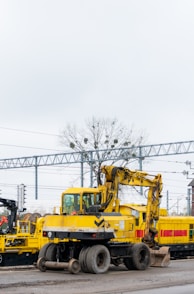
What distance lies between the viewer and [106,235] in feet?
72.2

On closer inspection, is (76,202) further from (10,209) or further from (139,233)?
(139,233)

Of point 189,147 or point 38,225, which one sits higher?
point 189,147

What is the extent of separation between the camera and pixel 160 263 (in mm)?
24578

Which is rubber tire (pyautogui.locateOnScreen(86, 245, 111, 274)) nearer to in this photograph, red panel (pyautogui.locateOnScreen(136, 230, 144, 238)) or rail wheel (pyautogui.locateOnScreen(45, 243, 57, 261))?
rail wheel (pyautogui.locateOnScreen(45, 243, 57, 261))

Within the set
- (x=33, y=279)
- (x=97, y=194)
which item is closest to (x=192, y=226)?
(x=97, y=194)

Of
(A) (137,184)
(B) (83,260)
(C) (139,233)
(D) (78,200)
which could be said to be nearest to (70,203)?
(D) (78,200)

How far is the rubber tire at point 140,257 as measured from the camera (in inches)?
904

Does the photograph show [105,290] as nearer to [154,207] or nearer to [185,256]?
[154,207]

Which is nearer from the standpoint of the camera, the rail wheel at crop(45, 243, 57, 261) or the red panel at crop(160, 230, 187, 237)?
the rail wheel at crop(45, 243, 57, 261)

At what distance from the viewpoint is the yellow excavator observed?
2172 centimetres

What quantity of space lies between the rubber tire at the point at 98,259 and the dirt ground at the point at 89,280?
0.98 feet

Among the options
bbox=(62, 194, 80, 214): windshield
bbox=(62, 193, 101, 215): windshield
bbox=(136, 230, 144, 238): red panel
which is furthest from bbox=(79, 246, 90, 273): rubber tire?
bbox=(62, 194, 80, 214): windshield

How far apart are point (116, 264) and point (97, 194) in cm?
421

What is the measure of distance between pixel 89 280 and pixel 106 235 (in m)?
2.62
